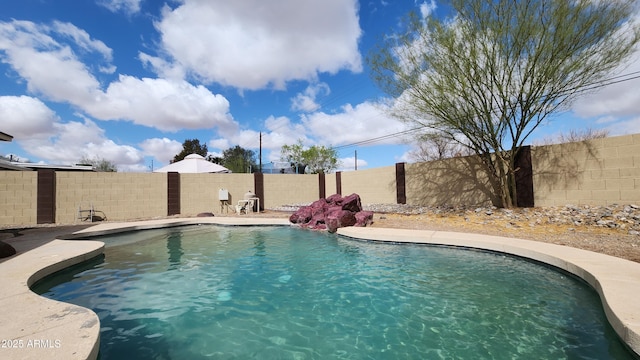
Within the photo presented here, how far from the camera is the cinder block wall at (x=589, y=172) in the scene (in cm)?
→ 735

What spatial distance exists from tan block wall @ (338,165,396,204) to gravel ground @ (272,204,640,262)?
11.5 ft

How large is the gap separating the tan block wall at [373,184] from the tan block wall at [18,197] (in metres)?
13.4

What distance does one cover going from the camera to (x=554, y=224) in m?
7.61

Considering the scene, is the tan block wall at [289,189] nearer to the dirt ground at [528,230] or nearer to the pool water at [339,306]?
the dirt ground at [528,230]

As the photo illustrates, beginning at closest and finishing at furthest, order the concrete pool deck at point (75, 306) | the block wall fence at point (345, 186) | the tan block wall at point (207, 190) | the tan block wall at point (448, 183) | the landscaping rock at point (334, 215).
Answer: the concrete pool deck at point (75, 306)
the block wall fence at point (345, 186)
the landscaping rock at point (334, 215)
the tan block wall at point (448, 183)
the tan block wall at point (207, 190)

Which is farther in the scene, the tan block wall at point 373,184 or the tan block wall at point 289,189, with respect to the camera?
the tan block wall at point 289,189

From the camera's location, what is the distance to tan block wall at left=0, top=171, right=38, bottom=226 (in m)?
10.6

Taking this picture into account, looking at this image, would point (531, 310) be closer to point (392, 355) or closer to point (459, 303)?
point (459, 303)

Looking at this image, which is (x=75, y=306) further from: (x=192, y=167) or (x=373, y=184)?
(x=192, y=167)

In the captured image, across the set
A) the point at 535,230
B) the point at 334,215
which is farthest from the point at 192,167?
the point at 535,230

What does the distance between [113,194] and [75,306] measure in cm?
1126

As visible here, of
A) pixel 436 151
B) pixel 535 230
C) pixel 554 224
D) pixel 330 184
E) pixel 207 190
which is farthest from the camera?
pixel 436 151

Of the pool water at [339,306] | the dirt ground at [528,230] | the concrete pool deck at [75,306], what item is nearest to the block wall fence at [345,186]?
the dirt ground at [528,230]

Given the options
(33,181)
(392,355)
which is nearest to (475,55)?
(392,355)
